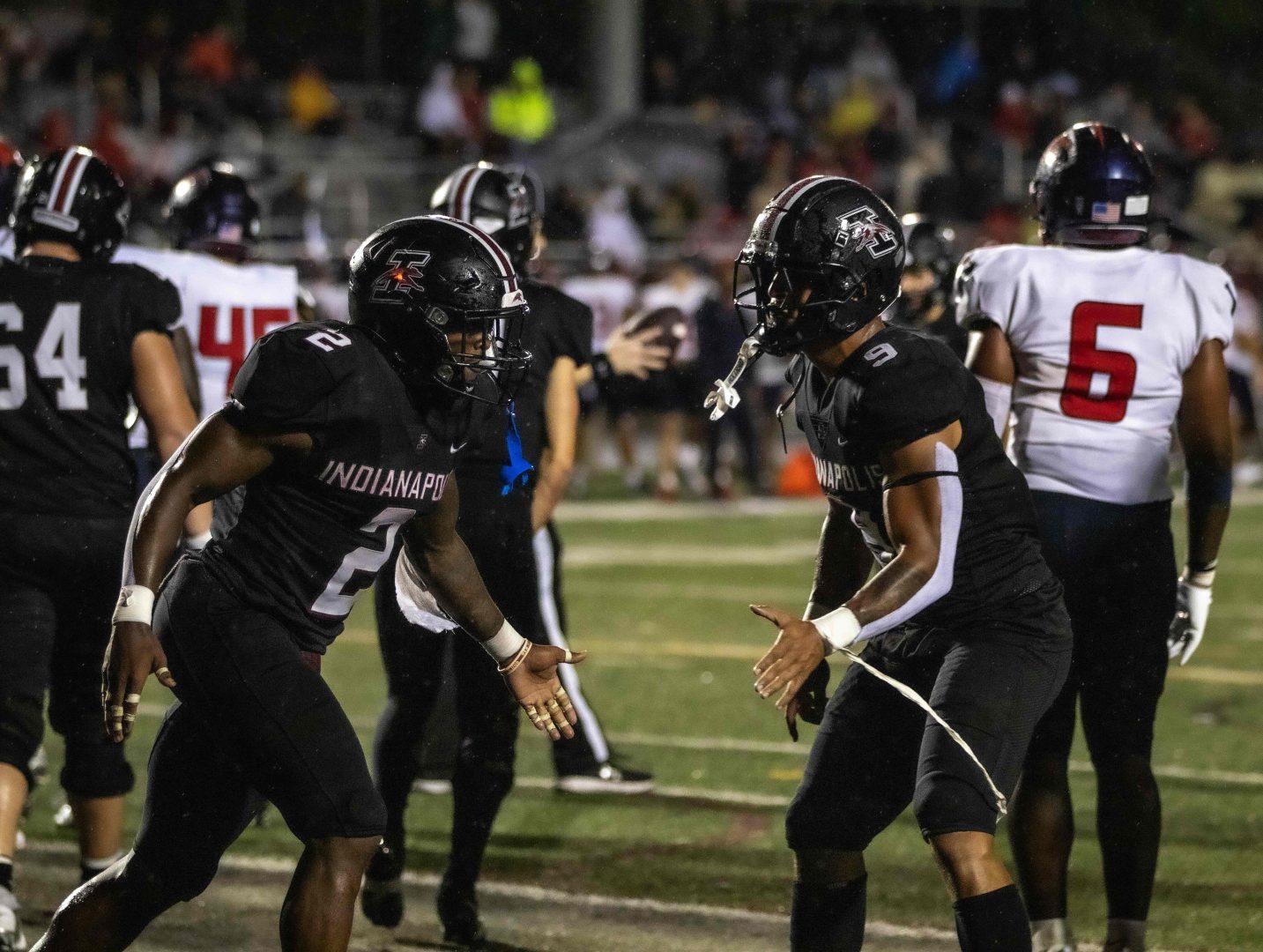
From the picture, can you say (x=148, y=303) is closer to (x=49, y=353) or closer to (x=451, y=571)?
(x=49, y=353)

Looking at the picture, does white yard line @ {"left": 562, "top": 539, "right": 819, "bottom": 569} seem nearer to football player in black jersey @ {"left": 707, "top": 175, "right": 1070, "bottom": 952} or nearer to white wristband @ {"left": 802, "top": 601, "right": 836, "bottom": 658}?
white wristband @ {"left": 802, "top": 601, "right": 836, "bottom": 658}

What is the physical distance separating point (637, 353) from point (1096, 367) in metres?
1.58

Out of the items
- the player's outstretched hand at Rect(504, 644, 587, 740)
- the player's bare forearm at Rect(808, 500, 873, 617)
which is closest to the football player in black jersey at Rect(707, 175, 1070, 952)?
the player's bare forearm at Rect(808, 500, 873, 617)

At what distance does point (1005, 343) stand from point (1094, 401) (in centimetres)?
25

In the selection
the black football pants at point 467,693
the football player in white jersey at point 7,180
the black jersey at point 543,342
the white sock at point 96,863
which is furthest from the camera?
the football player in white jersey at point 7,180

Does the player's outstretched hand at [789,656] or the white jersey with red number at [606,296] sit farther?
the white jersey with red number at [606,296]

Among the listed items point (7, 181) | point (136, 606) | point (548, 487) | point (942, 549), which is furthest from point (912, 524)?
point (7, 181)

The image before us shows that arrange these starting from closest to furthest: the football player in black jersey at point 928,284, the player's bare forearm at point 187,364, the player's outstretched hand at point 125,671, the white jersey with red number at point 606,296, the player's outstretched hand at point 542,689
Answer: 1. the player's outstretched hand at point 125,671
2. the player's outstretched hand at point 542,689
3. the player's bare forearm at point 187,364
4. the football player in black jersey at point 928,284
5. the white jersey with red number at point 606,296

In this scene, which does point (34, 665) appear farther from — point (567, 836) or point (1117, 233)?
point (1117, 233)

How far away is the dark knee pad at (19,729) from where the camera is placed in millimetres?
4414

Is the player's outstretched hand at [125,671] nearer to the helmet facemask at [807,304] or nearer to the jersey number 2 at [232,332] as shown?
the helmet facemask at [807,304]

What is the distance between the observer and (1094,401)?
438 centimetres

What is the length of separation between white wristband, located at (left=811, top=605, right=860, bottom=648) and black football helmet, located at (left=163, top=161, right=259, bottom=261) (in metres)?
A: 3.18

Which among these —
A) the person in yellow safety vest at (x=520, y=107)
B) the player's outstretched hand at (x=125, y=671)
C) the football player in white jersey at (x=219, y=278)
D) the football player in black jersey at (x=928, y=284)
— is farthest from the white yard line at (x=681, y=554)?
the person in yellow safety vest at (x=520, y=107)
